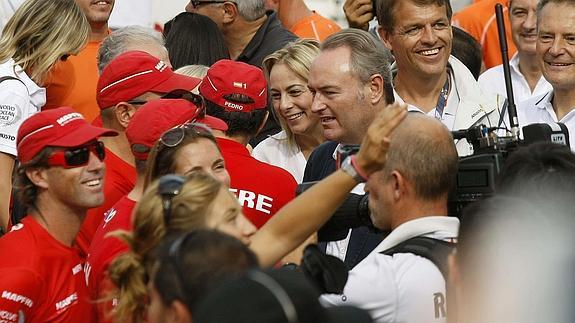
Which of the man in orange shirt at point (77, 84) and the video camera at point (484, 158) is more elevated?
the man in orange shirt at point (77, 84)

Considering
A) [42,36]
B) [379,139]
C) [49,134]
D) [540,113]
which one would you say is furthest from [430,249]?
[42,36]

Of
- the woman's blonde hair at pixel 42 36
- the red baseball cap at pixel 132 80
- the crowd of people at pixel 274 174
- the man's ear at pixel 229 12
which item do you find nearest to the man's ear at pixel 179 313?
the crowd of people at pixel 274 174

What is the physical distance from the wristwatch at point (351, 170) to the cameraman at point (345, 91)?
160cm

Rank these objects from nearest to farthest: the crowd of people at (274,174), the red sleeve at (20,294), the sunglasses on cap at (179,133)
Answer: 1. the crowd of people at (274,174)
2. the red sleeve at (20,294)
3. the sunglasses on cap at (179,133)

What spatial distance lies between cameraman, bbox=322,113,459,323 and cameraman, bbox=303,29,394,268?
3.96ft

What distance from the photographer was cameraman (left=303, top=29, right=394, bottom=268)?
533 cm

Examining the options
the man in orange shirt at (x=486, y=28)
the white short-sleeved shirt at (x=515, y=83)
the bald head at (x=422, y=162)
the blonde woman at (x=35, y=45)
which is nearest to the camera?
the bald head at (x=422, y=162)

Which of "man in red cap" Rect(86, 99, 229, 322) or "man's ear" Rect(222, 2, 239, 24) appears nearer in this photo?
"man in red cap" Rect(86, 99, 229, 322)

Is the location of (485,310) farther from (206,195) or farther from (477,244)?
(206,195)

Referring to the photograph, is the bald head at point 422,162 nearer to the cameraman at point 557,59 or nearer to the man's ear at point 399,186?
the man's ear at point 399,186

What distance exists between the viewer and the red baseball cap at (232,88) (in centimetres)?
561

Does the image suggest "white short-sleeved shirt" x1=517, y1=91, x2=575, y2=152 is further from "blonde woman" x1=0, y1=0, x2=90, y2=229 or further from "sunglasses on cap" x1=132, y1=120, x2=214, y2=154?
"blonde woman" x1=0, y1=0, x2=90, y2=229

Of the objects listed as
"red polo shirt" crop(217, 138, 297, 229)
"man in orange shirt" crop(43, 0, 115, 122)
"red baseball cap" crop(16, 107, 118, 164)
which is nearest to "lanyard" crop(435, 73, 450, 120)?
"red polo shirt" crop(217, 138, 297, 229)

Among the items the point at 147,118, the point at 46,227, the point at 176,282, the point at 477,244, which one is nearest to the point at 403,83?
the point at 147,118
